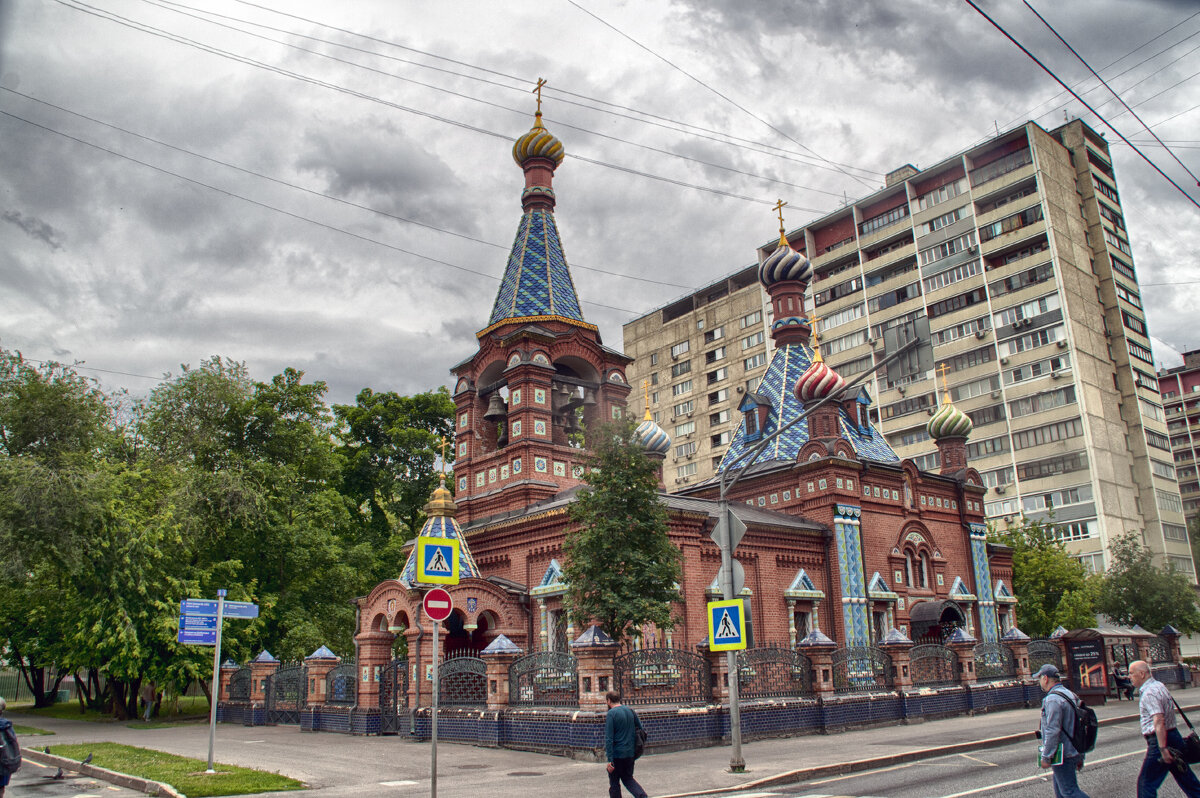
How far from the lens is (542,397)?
26859mm

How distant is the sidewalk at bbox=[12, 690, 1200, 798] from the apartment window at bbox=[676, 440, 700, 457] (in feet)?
161

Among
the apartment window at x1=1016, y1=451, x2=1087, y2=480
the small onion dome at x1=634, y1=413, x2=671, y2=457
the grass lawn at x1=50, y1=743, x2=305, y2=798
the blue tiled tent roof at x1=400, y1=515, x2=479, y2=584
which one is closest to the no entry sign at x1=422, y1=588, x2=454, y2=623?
the grass lawn at x1=50, y1=743, x2=305, y2=798

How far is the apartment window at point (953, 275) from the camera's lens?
186ft

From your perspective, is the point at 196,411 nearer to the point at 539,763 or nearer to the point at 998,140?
the point at 539,763

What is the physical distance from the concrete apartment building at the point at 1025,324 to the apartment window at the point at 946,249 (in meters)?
0.10

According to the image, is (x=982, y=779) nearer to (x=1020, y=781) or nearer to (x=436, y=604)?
(x=1020, y=781)

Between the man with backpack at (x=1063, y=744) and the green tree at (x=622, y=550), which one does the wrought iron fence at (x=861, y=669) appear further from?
the man with backpack at (x=1063, y=744)

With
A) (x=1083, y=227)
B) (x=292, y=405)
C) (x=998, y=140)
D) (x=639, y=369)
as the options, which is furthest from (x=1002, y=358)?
(x=292, y=405)

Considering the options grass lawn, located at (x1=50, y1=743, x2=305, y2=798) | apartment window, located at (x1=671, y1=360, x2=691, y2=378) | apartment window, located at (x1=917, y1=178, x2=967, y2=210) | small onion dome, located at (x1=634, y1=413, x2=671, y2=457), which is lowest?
grass lawn, located at (x1=50, y1=743, x2=305, y2=798)

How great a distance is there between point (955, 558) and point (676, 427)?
A: 139ft

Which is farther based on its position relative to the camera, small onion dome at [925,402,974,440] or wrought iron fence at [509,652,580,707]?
small onion dome at [925,402,974,440]

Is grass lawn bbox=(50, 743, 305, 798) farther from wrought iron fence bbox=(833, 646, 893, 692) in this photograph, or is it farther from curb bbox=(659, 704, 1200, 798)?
wrought iron fence bbox=(833, 646, 893, 692)

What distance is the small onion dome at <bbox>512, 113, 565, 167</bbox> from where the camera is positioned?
30172mm

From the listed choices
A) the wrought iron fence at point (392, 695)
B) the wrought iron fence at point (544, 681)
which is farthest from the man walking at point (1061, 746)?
the wrought iron fence at point (392, 695)
